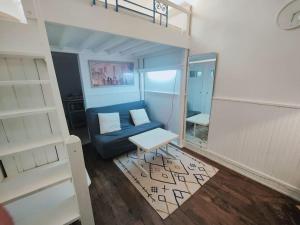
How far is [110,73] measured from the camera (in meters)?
3.16

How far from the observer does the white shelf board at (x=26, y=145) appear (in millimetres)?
1011

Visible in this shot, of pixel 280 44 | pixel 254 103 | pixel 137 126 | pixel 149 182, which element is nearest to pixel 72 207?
pixel 149 182

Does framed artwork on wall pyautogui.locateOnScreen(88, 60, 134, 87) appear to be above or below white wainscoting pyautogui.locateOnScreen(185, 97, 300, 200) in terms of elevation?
above

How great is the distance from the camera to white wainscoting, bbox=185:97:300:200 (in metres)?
1.60

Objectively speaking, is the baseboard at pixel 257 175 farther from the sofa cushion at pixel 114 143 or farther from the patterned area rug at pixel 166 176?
the sofa cushion at pixel 114 143

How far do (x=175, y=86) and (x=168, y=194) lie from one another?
199 centimetres

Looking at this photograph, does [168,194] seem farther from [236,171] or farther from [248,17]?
[248,17]

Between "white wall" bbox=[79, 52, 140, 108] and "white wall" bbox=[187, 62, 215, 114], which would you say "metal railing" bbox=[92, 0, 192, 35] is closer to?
"white wall" bbox=[187, 62, 215, 114]

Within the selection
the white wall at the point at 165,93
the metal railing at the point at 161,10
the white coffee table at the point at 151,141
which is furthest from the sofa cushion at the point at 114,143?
the metal railing at the point at 161,10

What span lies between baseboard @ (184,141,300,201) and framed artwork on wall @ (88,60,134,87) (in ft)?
7.68

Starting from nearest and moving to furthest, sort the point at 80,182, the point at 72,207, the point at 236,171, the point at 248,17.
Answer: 1. the point at 80,182
2. the point at 72,207
3. the point at 248,17
4. the point at 236,171

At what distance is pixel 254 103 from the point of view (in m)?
1.80

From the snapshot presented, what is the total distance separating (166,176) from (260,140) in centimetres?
137

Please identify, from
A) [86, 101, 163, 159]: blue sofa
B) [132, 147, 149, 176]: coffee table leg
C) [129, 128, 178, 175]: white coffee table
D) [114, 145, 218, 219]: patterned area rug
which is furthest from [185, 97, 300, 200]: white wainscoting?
[86, 101, 163, 159]: blue sofa
